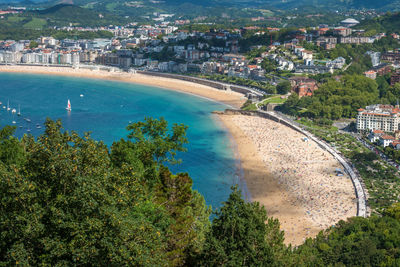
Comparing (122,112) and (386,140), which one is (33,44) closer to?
(122,112)

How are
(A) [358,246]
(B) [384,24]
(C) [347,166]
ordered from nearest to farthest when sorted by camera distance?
(A) [358,246]
(C) [347,166]
(B) [384,24]

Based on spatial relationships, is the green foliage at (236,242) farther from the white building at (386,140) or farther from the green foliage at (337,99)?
the green foliage at (337,99)

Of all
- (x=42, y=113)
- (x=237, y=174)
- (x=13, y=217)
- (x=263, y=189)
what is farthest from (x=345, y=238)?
(x=42, y=113)

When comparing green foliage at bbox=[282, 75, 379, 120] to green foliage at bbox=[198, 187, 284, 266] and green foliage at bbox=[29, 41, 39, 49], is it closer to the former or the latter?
green foliage at bbox=[198, 187, 284, 266]

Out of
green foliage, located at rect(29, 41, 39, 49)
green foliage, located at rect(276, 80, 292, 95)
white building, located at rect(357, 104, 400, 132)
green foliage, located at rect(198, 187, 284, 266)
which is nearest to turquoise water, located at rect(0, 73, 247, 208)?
green foliage, located at rect(276, 80, 292, 95)

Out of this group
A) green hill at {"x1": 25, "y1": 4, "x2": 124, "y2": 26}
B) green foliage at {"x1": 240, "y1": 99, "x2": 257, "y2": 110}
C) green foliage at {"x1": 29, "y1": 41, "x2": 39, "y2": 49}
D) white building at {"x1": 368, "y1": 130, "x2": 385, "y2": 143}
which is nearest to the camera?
white building at {"x1": 368, "y1": 130, "x2": 385, "y2": 143}

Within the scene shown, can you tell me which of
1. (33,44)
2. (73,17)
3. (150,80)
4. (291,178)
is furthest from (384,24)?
(73,17)

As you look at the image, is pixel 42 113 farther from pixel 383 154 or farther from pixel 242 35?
pixel 242 35
